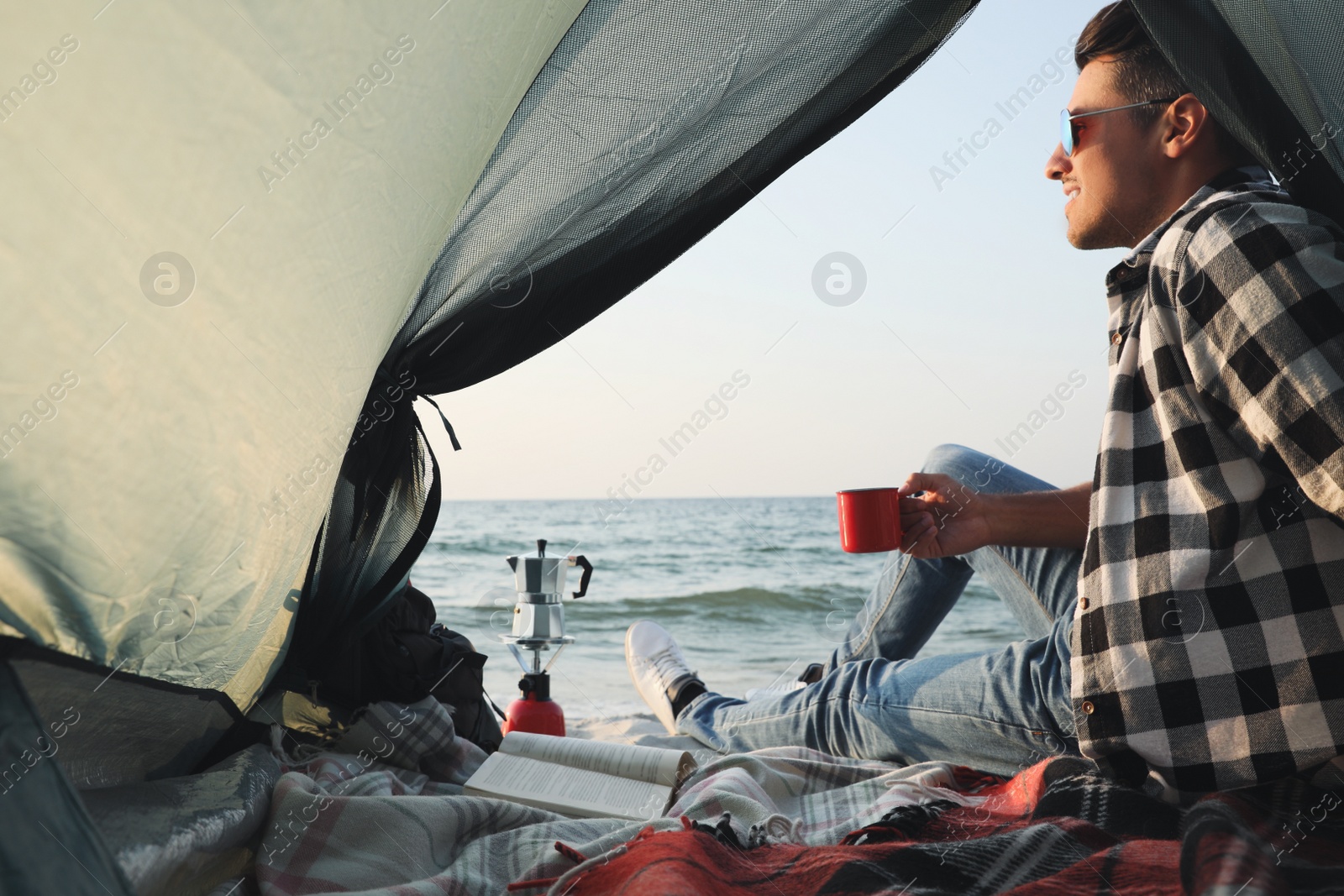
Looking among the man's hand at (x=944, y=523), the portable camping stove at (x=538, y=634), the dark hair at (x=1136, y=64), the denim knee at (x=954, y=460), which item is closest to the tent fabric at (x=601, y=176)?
the dark hair at (x=1136, y=64)

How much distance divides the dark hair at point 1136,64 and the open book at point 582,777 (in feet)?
3.31

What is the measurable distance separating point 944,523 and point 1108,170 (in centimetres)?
55

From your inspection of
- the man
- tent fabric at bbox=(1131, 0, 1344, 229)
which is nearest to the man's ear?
the man

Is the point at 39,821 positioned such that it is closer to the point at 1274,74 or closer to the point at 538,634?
the point at 538,634

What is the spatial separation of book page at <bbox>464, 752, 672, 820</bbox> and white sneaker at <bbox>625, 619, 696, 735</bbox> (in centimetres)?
68

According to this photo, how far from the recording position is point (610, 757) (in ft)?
3.80

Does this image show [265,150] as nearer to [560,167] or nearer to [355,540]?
[560,167]

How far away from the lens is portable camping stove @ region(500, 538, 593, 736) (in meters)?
1.51

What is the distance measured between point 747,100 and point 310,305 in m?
0.59

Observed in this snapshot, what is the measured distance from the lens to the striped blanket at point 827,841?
63cm

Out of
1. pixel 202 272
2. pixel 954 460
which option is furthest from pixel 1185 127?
pixel 202 272

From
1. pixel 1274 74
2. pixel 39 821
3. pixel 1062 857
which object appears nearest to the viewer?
pixel 39 821

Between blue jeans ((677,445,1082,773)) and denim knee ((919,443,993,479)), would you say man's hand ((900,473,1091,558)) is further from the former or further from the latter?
denim knee ((919,443,993,479))

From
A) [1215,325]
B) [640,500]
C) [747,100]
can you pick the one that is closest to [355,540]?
[747,100]
